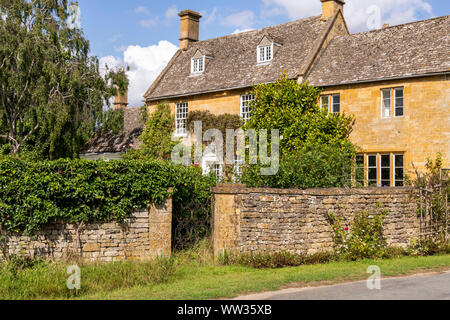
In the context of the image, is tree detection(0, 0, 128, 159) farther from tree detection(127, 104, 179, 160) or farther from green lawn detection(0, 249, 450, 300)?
green lawn detection(0, 249, 450, 300)

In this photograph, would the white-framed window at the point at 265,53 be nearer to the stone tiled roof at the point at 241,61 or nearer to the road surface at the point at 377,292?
the stone tiled roof at the point at 241,61

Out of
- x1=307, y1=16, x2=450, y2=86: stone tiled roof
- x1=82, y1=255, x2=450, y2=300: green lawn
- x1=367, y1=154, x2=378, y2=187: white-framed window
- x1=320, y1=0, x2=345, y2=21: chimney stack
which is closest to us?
x1=82, y1=255, x2=450, y2=300: green lawn

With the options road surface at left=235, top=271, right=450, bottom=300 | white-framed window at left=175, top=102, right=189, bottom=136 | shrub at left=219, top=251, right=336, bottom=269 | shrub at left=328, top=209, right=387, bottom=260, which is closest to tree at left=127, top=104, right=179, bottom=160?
white-framed window at left=175, top=102, right=189, bottom=136

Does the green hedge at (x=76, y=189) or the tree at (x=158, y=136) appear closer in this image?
the green hedge at (x=76, y=189)

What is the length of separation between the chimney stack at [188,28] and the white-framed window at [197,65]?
11.5 feet

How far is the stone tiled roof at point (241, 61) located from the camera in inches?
1027

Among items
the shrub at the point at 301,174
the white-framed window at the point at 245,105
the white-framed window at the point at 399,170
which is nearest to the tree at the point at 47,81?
the white-framed window at the point at 245,105

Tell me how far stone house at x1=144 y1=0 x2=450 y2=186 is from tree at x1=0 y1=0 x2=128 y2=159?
3.80 meters

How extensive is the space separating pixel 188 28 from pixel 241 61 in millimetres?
6847

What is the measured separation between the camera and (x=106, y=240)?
12.4m

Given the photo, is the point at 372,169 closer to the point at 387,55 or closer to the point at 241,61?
the point at 387,55

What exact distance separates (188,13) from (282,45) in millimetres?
8394

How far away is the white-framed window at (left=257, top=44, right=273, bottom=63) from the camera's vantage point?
2742 centimetres

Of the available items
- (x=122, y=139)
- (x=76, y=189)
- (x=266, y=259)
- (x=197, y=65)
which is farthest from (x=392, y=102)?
(x=122, y=139)
